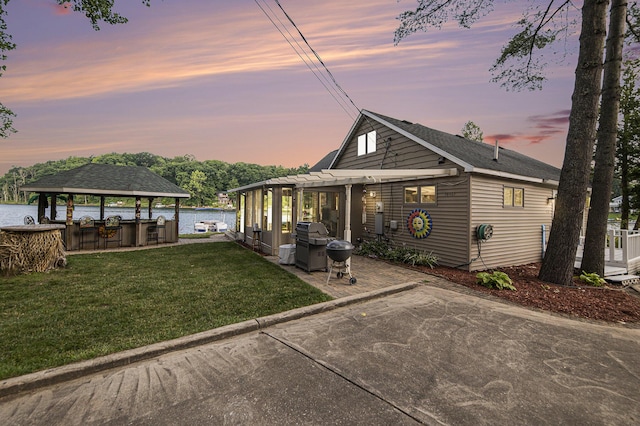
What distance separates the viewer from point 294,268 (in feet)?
25.9

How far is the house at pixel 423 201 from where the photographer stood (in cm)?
794

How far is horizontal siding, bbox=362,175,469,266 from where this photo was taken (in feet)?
26.3

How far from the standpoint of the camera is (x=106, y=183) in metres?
11.7

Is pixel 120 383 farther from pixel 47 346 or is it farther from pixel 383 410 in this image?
pixel 383 410

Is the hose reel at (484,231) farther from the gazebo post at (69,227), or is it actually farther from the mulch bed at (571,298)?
the gazebo post at (69,227)

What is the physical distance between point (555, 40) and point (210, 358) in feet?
45.3

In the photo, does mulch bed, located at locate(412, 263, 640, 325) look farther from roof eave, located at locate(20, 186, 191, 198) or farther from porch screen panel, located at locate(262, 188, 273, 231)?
roof eave, located at locate(20, 186, 191, 198)

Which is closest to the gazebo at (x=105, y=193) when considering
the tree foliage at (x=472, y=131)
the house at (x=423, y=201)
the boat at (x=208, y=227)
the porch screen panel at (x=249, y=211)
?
the porch screen panel at (x=249, y=211)

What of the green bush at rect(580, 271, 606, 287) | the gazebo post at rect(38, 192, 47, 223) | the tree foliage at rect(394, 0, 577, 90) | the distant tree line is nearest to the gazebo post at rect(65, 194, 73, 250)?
the gazebo post at rect(38, 192, 47, 223)

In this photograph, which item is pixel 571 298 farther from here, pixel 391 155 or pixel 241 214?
pixel 241 214

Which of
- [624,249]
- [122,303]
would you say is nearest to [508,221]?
[624,249]

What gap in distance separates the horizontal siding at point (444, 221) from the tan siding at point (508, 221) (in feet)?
0.92

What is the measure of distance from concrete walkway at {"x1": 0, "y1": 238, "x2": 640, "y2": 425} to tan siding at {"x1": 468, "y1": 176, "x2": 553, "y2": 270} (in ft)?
13.7

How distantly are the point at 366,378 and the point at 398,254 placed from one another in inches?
276
